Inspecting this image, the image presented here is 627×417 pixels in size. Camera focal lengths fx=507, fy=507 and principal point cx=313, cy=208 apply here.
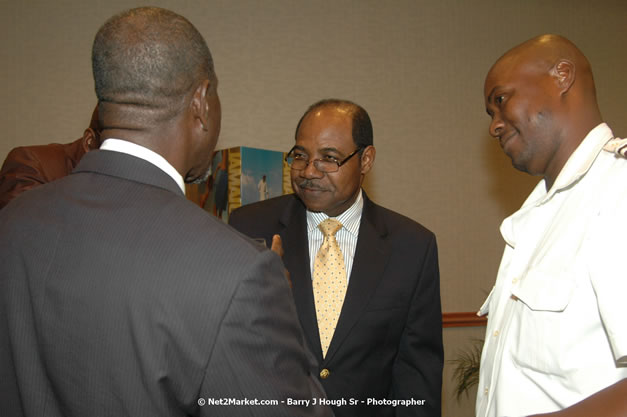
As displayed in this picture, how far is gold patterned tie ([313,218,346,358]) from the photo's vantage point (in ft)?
6.66

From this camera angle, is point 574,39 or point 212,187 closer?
point 212,187

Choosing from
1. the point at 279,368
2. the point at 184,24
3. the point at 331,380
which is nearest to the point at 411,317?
the point at 331,380

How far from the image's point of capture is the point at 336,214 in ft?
7.39

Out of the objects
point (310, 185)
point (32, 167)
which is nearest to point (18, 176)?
point (32, 167)

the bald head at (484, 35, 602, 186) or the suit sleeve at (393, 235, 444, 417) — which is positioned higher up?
the bald head at (484, 35, 602, 186)

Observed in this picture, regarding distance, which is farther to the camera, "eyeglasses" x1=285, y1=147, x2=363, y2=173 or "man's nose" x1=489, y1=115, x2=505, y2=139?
"eyeglasses" x1=285, y1=147, x2=363, y2=173

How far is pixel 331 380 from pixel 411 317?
17.1 inches

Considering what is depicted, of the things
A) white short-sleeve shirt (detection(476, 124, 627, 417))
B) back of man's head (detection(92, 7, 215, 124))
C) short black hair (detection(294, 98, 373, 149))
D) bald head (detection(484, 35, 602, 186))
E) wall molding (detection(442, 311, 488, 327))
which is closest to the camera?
back of man's head (detection(92, 7, 215, 124))

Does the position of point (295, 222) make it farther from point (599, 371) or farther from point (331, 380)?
point (599, 371)

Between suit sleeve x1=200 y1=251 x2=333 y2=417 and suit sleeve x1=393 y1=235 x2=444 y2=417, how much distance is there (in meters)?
1.22

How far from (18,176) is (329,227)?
1.27m

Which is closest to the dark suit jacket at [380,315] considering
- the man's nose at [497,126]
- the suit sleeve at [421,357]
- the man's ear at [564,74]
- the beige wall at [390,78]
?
the suit sleeve at [421,357]

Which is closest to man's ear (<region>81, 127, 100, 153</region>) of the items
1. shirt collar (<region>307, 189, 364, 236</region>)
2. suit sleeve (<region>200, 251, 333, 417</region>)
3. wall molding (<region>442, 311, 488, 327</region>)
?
shirt collar (<region>307, 189, 364, 236</region>)

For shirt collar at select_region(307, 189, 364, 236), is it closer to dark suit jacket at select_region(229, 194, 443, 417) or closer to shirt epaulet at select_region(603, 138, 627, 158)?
dark suit jacket at select_region(229, 194, 443, 417)
